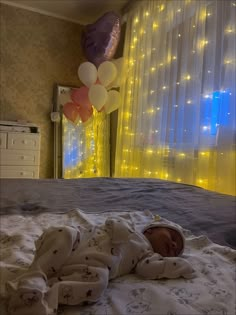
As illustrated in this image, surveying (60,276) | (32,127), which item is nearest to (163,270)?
(60,276)

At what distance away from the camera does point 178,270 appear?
654mm

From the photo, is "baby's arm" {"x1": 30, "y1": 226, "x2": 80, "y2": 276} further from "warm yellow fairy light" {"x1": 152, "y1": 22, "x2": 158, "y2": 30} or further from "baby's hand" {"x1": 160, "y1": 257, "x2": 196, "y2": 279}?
"warm yellow fairy light" {"x1": 152, "y1": 22, "x2": 158, "y2": 30}

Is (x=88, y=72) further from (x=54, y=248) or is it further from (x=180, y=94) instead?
(x=54, y=248)

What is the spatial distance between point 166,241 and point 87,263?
26cm

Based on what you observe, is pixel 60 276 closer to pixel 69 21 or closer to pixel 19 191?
pixel 19 191

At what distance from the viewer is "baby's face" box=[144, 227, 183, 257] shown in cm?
78

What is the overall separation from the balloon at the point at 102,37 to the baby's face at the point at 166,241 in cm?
269

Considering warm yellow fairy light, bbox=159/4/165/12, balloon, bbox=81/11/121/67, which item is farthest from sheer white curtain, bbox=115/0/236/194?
balloon, bbox=81/11/121/67

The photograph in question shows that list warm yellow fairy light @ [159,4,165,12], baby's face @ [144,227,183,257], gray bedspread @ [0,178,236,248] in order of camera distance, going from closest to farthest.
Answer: baby's face @ [144,227,183,257], gray bedspread @ [0,178,236,248], warm yellow fairy light @ [159,4,165,12]

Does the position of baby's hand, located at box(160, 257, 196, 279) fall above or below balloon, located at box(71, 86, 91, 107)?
below

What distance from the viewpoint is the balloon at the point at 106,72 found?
300 centimetres

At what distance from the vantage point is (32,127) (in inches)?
131

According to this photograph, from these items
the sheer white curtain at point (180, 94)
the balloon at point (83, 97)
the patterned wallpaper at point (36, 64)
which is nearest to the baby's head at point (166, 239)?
the sheer white curtain at point (180, 94)

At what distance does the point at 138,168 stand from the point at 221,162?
1.13 m
